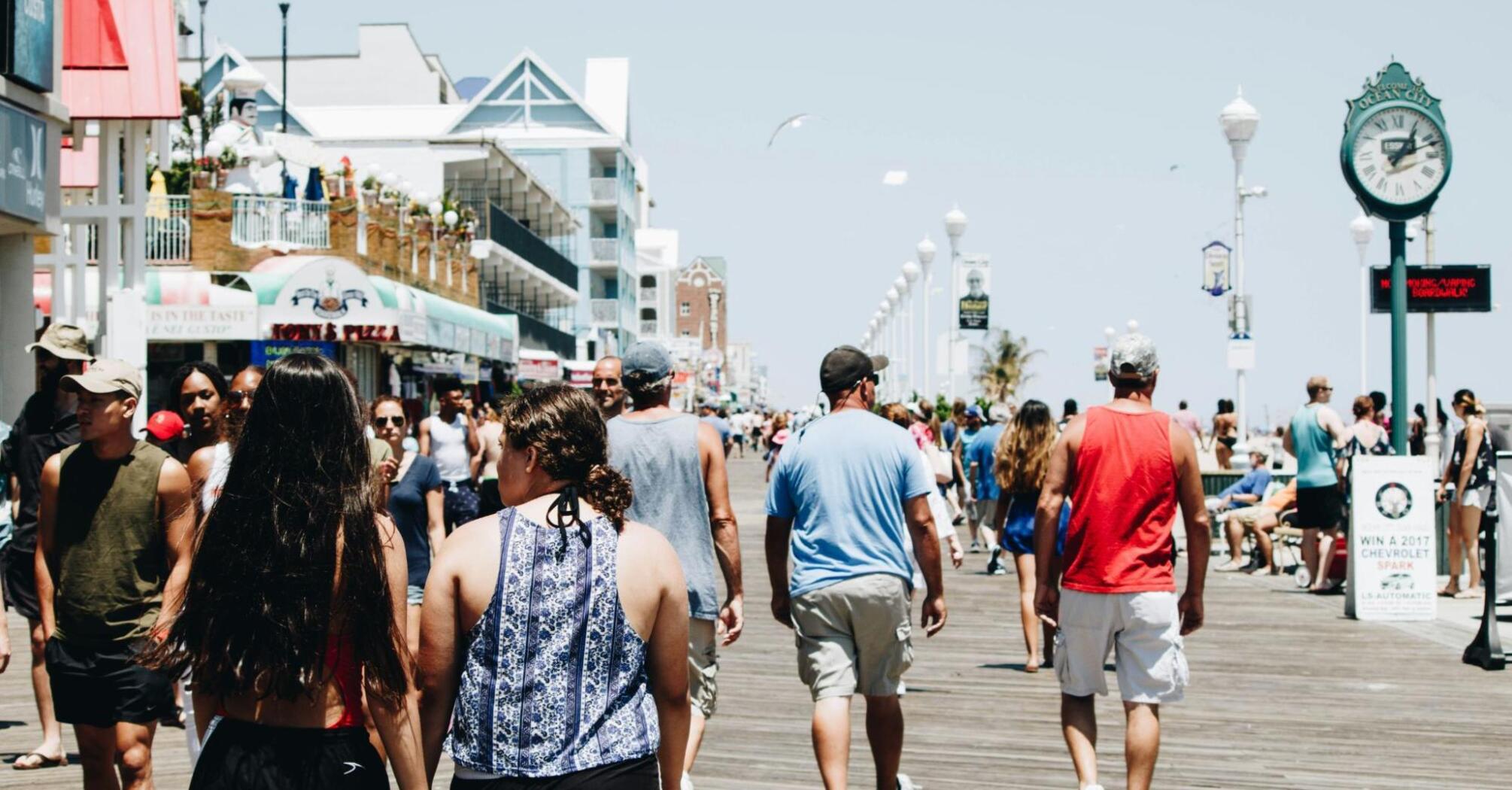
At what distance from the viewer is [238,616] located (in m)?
3.89

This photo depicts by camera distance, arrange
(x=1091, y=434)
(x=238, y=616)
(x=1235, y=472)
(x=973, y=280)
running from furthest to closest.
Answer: (x=973, y=280)
(x=1235, y=472)
(x=1091, y=434)
(x=238, y=616)

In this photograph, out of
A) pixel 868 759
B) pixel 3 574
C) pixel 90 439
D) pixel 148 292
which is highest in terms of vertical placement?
pixel 148 292

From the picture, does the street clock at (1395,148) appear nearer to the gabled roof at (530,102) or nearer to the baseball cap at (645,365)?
the baseball cap at (645,365)

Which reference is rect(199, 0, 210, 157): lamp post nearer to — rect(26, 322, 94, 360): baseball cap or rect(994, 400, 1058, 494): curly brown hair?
A: rect(994, 400, 1058, 494): curly brown hair

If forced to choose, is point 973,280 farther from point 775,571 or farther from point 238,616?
point 238,616

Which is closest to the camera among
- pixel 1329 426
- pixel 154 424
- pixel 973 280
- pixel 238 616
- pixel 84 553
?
pixel 238 616

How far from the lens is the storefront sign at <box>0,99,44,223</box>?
16016 millimetres

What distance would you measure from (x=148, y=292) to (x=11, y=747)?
57.9 feet

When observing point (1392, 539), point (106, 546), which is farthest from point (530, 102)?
point (106, 546)

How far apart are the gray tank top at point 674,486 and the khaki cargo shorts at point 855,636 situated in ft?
1.28

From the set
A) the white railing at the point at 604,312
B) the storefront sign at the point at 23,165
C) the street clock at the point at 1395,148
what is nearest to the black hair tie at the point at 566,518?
the street clock at the point at 1395,148

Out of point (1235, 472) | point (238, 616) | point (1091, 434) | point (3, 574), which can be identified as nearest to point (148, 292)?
point (1235, 472)

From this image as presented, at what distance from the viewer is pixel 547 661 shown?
3934 millimetres

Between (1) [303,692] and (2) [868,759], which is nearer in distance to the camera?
(1) [303,692]
